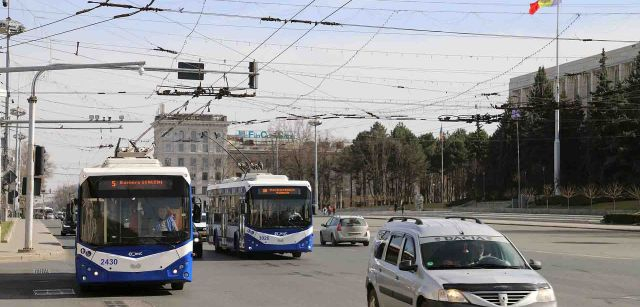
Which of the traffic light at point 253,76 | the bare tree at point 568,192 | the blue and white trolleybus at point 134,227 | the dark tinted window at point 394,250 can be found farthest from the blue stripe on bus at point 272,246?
the bare tree at point 568,192

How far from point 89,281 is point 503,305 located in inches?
377

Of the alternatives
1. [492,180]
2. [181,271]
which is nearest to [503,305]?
[181,271]

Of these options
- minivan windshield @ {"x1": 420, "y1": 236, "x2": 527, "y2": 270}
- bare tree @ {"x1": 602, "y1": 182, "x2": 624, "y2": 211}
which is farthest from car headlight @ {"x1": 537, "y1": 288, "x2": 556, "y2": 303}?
bare tree @ {"x1": 602, "y1": 182, "x2": 624, "y2": 211}

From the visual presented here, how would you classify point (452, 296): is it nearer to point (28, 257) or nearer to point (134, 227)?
point (134, 227)

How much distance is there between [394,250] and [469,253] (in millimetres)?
1249

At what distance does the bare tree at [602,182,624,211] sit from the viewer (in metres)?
85.8

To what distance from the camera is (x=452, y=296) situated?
30.3 ft

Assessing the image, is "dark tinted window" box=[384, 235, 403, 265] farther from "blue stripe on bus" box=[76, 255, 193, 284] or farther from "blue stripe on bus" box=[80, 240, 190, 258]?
"blue stripe on bus" box=[80, 240, 190, 258]

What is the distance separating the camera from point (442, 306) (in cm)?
923

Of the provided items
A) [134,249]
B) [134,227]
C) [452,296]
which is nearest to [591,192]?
[134,227]

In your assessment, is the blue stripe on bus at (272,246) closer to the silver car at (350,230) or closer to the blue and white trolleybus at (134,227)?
the silver car at (350,230)

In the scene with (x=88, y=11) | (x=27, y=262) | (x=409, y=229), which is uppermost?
(x=88, y=11)

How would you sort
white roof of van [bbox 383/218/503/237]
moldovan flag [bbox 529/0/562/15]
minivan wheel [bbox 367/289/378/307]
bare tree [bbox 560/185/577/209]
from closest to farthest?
1. white roof of van [bbox 383/218/503/237]
2. minivan wheel [bbox 367/289/378/307]
3. moldovan flag [bbox 529/0/562/15]
4. bare tree [bbox 560/185/577/209]

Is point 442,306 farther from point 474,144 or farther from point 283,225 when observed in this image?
point 474,144
